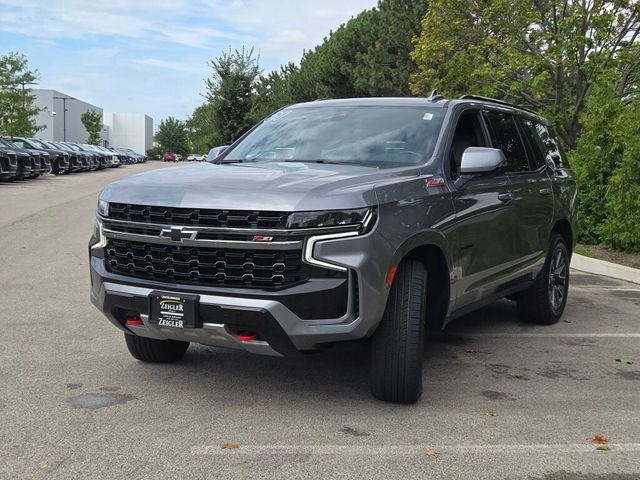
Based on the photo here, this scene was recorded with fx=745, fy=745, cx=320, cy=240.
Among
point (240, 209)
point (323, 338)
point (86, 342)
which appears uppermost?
point (240, 209)

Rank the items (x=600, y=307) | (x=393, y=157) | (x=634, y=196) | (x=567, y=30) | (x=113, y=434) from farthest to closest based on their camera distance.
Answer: (x=567, y=30) → (x=634, y=196) → (x=600, y=307) → (x=393, y=157) → (x=113, y=434)

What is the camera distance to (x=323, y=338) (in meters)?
4.05

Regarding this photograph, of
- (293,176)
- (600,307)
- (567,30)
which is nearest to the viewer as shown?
(293,176)

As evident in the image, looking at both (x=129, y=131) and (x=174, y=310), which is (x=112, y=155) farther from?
(x=129, y=131)

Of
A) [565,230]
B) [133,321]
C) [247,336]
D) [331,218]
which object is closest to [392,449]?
[247,336]

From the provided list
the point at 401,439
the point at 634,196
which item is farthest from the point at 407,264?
the point at 634,196

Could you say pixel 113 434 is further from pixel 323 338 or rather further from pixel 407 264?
pixel 407 264

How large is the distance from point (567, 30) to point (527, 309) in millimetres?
10619

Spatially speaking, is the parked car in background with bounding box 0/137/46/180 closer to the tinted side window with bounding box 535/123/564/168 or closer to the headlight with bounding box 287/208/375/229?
the tinted side window with bounding box 535/123/564/168

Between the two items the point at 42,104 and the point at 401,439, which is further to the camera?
the point at 42,104

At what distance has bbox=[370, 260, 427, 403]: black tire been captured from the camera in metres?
4.25

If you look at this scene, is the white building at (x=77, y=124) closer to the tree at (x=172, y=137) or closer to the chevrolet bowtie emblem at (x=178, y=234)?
the tree at (x=172, y=137)

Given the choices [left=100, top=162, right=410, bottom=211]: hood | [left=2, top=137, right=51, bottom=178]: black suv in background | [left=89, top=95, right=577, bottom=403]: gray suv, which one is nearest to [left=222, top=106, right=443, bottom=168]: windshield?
[left=89, top=95, right=577, bottom=403]: gray suv

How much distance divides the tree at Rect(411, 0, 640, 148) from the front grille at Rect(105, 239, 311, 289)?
43.0 ft
